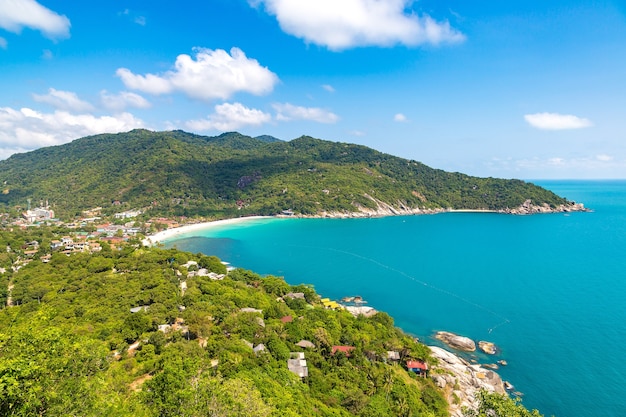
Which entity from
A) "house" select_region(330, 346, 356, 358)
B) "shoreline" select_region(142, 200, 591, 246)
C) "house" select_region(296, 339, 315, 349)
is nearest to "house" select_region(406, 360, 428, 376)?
"house" select_region(330, 346, 356, 358)

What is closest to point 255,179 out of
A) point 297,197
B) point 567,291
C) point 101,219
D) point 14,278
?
point 297,197

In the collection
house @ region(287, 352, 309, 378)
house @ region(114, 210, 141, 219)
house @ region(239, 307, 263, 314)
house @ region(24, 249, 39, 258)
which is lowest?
house @ region(287, 352, 309, 378)

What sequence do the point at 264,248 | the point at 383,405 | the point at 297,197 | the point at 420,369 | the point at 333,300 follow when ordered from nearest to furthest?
the point at 383,405
the point at 420,369
the point at 333,300
the point at 264,248
the point at 297,197

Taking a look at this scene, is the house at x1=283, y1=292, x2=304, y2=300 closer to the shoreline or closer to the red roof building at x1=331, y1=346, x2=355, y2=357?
the red roof building at x1=331, y1=346, x2=355, y2=357

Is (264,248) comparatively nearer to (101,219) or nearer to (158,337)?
(158,337)

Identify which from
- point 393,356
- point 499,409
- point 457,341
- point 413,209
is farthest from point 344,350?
point 413,209

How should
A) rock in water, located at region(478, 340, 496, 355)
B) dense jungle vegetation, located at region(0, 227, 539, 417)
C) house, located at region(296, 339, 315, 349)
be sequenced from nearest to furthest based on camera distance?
dense jungle vegetation, located at region(0, 227, 539, 417), house, located at region(296, 339, 315, 349), rock in water, located at region(478, 340, 496, 355)
